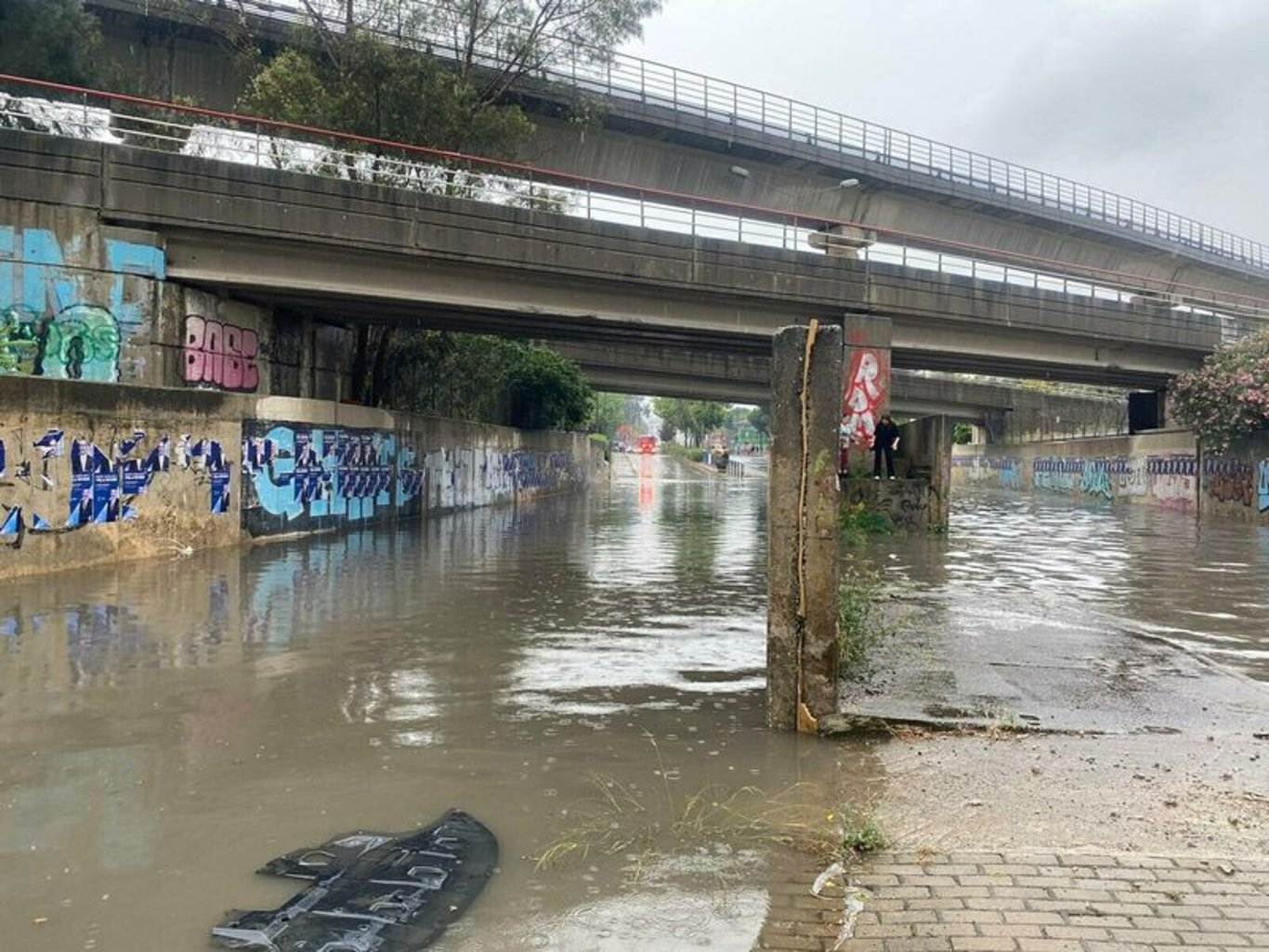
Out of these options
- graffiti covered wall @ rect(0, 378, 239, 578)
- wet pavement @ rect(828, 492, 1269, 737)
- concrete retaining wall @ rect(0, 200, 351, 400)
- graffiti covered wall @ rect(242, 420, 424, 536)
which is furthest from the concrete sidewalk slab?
concrete retaining wall @ rect(0, 200, 351, 400)

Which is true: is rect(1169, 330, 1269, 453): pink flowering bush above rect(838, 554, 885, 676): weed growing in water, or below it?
above

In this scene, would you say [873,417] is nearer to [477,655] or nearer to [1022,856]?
[477,655]

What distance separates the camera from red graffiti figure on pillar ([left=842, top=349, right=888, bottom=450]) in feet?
75.6

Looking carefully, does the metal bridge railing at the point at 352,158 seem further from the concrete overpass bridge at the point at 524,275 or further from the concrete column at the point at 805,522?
the concrete column at the point at 805,522

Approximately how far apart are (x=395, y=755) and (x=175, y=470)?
10582mm

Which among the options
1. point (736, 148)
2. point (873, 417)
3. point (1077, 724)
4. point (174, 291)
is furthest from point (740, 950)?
point (736, 148)

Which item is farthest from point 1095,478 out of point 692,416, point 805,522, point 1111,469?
point 692,416

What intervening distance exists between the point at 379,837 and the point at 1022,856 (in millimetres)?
2873

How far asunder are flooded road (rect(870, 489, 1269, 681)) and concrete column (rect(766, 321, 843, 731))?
3.27 metres

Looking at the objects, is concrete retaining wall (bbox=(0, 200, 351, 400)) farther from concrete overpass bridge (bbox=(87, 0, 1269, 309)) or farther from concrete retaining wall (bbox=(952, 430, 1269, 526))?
concrete retaining wall (bbox=(952, 430, 1269, 526))

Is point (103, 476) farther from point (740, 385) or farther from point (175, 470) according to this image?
point (740, 385)

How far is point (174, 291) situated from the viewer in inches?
637

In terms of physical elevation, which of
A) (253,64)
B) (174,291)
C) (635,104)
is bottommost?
(174,291)

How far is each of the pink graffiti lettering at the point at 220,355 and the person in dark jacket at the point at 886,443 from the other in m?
13.6
